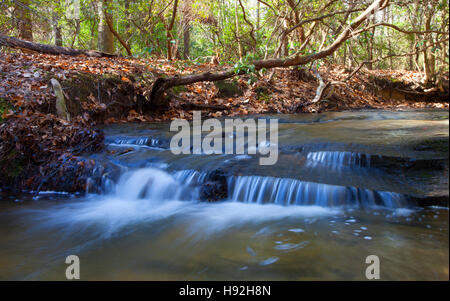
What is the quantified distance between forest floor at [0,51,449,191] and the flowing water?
0.50m

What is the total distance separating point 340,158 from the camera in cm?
417

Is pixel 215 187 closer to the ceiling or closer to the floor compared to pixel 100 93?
closer to the floor

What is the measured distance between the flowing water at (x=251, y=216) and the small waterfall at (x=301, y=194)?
0.5 inches

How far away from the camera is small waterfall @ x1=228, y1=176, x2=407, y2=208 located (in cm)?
321

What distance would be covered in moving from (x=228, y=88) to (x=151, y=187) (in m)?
6.70

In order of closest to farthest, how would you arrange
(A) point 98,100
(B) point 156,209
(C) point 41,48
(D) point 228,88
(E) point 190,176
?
(B) point 156,209 → (E) point 190,176 → (A) point 98,100 → (C) point 41,48 → (D) point 228,88

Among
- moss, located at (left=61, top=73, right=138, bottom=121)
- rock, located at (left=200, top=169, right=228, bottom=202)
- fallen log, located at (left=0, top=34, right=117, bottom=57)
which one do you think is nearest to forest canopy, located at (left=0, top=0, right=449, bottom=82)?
fallen log, located at (left=0, top=34, right=117, bottom=57)

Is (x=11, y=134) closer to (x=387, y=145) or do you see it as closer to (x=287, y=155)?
(x=287, y=155)

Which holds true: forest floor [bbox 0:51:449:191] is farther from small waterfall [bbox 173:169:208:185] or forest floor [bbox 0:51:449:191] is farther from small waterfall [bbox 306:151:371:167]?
small waterfall [bbox 173:169:208:185]

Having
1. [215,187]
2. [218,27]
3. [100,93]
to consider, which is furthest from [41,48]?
[218,27]

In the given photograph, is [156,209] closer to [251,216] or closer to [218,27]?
[251,216]

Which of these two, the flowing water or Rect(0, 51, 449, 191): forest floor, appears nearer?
the flowing water

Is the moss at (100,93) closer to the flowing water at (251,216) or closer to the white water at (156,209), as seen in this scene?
the flowing water at (251,216)
